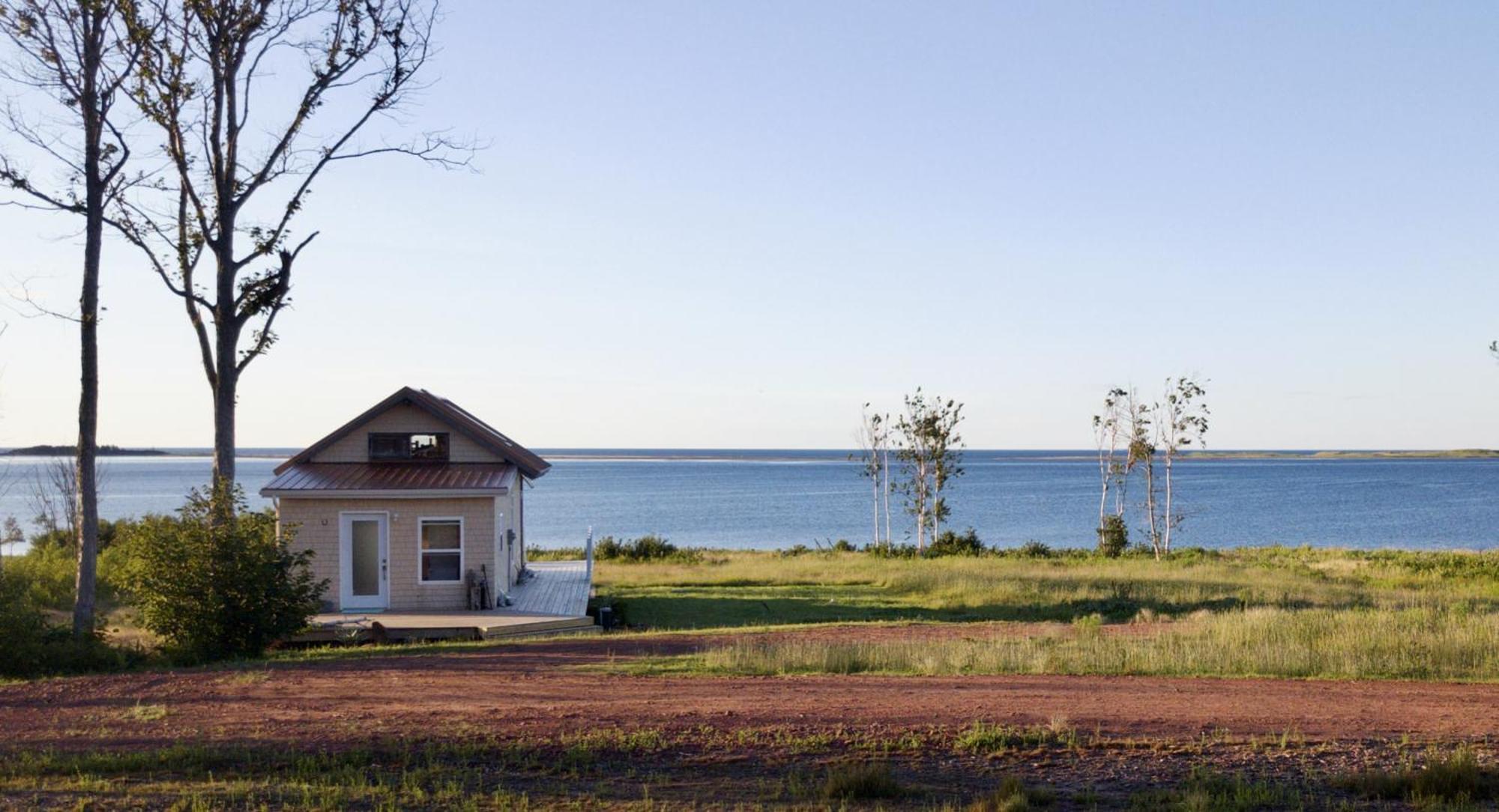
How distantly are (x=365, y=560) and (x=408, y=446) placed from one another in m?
2.73

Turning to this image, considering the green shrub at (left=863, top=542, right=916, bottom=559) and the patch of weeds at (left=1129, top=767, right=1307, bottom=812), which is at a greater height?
the patch of weeds at (left=1129, top=767, right=1307, bottom=812)

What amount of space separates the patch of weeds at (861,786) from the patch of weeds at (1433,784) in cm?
310

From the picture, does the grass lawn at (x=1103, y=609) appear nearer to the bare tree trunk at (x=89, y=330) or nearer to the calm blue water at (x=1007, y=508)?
the bare tree trunk at (x=89, y=330)

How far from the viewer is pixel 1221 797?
7574mm

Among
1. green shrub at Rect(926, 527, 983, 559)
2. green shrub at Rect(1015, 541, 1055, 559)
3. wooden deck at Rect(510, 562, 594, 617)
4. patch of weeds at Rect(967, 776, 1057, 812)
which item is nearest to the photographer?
patch of weeds at Rect(967, 776, 1057, 812)

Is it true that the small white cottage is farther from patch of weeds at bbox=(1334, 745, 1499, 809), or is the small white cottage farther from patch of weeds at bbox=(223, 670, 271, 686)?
patch of weeds at bbox=(1334, 745, 1499, 809)

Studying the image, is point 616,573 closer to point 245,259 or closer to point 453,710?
point 245,259

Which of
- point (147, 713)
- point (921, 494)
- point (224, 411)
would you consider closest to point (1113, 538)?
point (921, 494)

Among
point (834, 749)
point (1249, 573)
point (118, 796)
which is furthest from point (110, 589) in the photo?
point (1249, 573)

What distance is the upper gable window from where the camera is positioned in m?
24.0

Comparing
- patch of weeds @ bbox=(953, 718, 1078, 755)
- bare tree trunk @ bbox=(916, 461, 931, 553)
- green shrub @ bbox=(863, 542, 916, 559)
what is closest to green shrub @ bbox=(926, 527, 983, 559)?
green shrub @ bbox=(863, 542, 916, 559)

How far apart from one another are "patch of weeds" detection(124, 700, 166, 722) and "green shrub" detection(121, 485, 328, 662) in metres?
4.88

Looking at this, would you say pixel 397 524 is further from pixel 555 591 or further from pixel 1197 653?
pixel 1197 653

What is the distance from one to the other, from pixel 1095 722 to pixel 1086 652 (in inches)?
178
